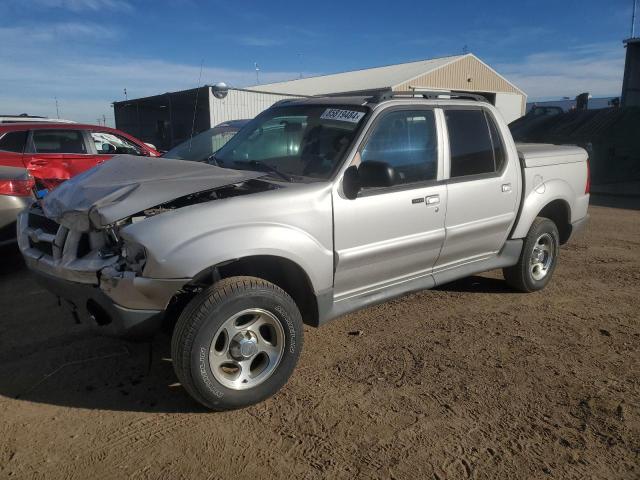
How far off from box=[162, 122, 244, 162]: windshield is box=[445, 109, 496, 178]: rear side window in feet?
7.07

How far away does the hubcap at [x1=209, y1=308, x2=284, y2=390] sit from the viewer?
120 inches

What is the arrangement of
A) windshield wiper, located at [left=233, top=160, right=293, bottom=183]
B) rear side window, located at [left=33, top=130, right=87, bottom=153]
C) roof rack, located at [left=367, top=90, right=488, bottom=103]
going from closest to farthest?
windshield wiper, located at [left=233, top=160, right=293, bottom=183]
roof rack, located at [left=367, top=90, right=488, bottom=103]
rear side window, located at [left=33, top=130, right=87, bottom=153]

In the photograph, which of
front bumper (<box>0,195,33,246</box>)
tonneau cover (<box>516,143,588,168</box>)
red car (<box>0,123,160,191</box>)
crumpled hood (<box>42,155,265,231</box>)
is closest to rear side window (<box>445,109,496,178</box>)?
tonneau cover (<box>516,143,588,168</box>)

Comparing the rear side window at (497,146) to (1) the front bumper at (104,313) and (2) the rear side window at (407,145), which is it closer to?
(2) the rear side window at (407,145)

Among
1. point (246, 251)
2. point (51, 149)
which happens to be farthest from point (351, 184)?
point (51, 149)

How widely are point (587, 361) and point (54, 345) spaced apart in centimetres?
393

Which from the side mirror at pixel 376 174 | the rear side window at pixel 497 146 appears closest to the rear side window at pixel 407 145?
the side mirror at pixel 376 174

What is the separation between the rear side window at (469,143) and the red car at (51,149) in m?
5.58

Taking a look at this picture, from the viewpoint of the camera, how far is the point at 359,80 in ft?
103

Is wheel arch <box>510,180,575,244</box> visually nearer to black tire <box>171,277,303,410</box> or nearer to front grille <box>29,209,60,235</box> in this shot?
black tire <box>171,277,303,410</box>

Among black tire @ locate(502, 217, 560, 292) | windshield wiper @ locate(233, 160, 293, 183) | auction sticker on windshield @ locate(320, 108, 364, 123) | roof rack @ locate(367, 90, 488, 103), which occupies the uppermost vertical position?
roof rack @ locate(367, 90, 488, 103)

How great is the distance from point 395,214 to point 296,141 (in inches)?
38.3

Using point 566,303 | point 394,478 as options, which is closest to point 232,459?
point 394,478

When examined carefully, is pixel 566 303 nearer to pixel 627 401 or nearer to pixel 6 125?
pixel 627 401
